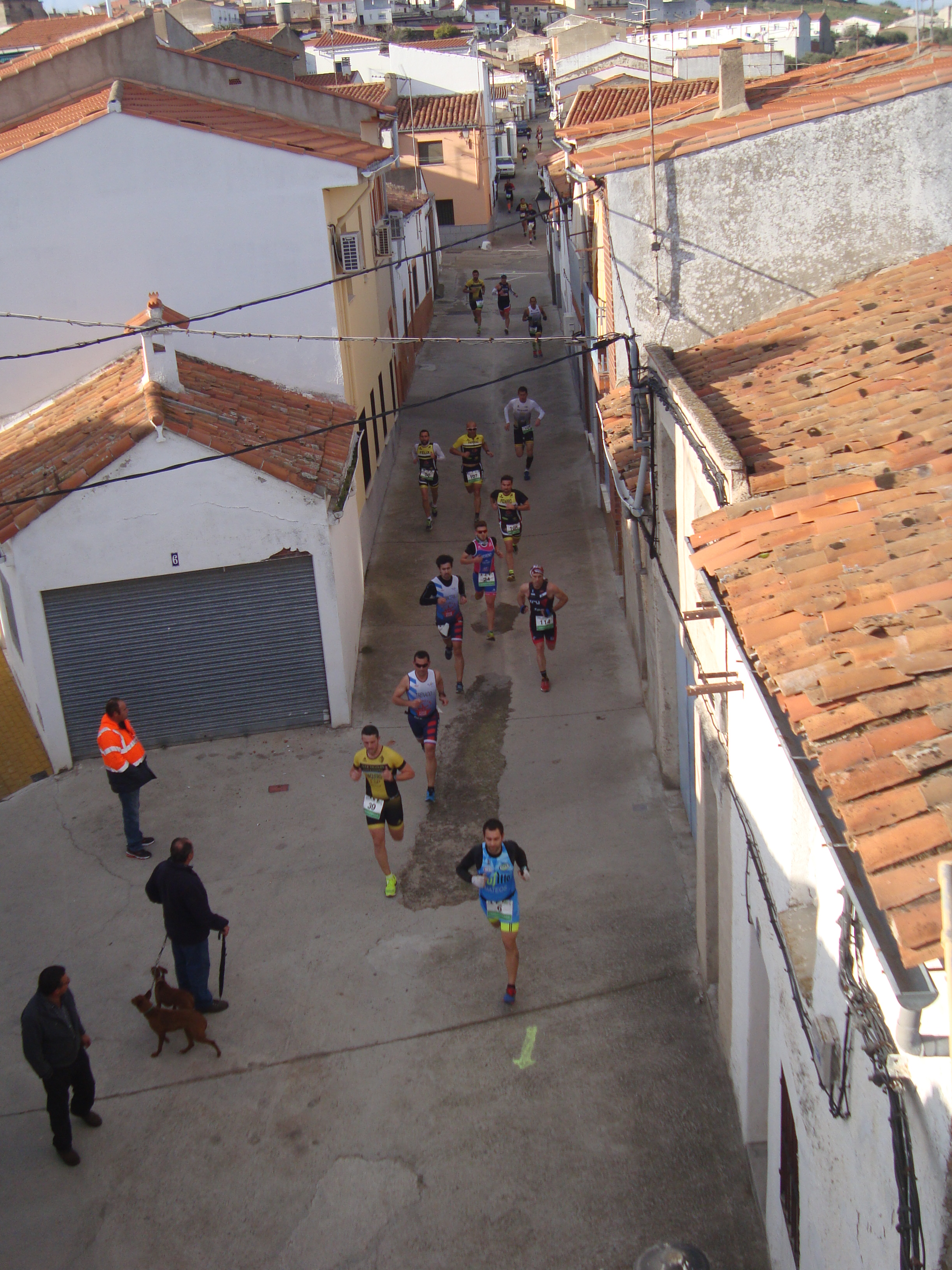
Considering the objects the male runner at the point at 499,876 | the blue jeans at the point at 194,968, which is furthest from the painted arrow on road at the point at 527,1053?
the blue jeans at the point at 194,968

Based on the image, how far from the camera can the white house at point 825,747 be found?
142 inches

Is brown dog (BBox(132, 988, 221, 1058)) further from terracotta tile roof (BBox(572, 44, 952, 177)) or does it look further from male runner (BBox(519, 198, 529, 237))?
male runner (BBox(519, 198, 529, 237))

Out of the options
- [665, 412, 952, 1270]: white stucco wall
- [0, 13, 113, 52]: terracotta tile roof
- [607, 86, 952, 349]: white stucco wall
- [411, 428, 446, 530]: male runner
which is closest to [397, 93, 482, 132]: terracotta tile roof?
[0, 13, 113, 52]: terracotta tile roof

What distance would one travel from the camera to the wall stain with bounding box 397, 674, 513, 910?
9.98 m

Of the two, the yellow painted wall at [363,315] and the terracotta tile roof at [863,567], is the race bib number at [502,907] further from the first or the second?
the yellow painted wall at [363,315]

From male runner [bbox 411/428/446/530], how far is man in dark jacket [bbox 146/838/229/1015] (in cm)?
1021

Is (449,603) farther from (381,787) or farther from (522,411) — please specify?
(522,411)

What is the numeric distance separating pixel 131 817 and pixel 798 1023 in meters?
6.94

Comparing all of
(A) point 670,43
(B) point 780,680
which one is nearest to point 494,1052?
(B) point 780,680

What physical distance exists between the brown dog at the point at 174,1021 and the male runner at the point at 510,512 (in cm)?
835

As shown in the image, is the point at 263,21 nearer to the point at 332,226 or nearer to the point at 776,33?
the point at 776,33

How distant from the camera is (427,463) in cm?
1781

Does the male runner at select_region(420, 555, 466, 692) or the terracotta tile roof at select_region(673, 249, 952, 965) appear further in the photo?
the male runner at select_region(420, 555, 466, 692)

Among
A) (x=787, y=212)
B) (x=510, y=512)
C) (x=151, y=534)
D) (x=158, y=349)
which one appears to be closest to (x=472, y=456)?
(x=510, y=512)
